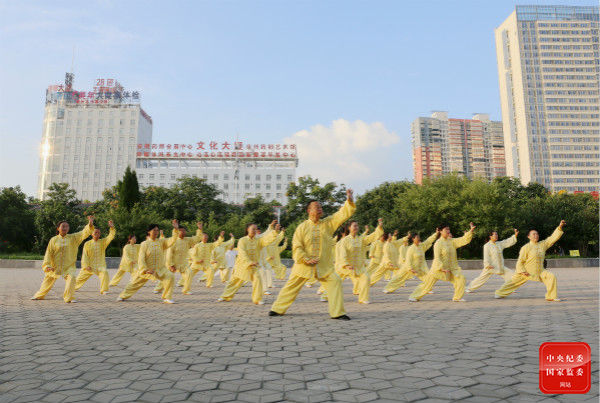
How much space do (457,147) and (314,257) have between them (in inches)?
4891

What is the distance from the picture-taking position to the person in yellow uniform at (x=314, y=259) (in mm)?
5859

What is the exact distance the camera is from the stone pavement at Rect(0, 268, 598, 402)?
8.70ft

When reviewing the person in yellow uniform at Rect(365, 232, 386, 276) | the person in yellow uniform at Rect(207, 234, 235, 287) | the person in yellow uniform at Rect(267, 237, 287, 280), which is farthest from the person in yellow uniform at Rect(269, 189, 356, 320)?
the person in yellow uniform at Rect(207, 234, 235, 287)

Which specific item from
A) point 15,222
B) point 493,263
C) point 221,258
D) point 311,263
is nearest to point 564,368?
point 311,263

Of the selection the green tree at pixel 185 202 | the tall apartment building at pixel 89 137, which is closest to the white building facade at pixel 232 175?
the tall apartment building at pixel 89 137

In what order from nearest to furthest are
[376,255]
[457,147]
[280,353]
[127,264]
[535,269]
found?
[280,353], [535,269], [127,264], [376,255], [457,147]

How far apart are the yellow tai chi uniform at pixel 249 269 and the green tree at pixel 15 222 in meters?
29.9

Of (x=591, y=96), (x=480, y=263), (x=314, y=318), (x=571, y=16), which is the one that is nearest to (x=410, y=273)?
(x=314, y=318)

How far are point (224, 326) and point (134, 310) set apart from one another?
8.06 feet

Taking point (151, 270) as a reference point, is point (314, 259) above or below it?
above

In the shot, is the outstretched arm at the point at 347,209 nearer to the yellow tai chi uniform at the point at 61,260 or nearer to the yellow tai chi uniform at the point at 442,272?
the yellow tai chi uniform at the point at 442,272

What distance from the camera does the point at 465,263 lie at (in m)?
23.2

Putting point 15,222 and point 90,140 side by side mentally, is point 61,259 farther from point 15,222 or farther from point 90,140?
point 90,140

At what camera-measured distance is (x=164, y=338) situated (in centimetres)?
438
